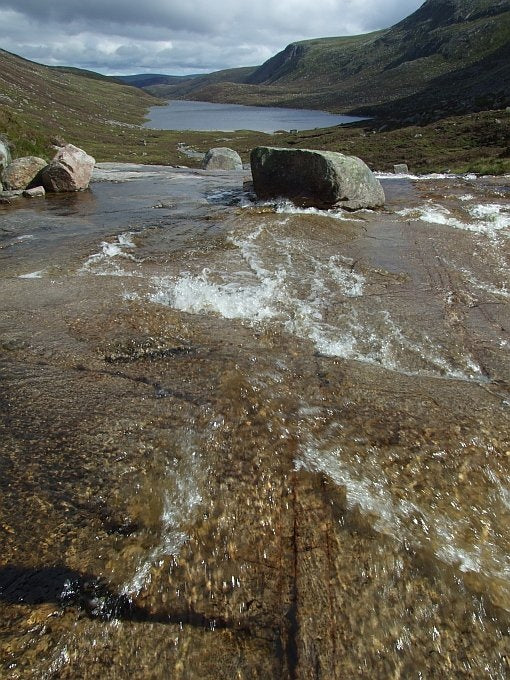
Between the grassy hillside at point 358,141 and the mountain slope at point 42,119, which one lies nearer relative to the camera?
the mountain slope at point 42,119

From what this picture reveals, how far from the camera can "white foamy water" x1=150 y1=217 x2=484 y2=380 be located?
7.43m

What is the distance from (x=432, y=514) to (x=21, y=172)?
26364 millimetres

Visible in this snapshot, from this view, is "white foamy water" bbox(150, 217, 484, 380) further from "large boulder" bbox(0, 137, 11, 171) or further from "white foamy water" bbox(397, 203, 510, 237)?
"large boulder" bbox(0, 137, 11, 171)

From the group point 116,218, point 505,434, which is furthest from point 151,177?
point 505,434

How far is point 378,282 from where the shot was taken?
1077 centimetres

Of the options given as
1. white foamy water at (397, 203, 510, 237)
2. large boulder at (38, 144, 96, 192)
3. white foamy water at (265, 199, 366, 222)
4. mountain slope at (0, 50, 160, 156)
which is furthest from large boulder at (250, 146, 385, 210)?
mountain slope at (0, 50, 160, 156)

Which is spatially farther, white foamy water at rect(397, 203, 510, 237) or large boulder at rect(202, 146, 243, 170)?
large boulder at rect(202, 146, 243, 170)

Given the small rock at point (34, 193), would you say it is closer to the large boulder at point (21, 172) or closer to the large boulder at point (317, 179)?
the large boulder at point (21, 172)

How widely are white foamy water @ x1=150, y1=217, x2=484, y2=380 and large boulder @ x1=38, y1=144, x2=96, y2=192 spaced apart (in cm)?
1524

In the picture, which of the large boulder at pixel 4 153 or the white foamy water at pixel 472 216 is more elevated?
the large boulder at pixel 4 153

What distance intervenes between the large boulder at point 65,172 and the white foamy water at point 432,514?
2362cm

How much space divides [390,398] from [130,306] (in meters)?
5.58

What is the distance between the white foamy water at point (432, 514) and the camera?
4.03 m

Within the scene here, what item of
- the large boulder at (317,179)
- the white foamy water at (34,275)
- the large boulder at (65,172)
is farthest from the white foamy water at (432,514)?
the large boulder at (65,172)
